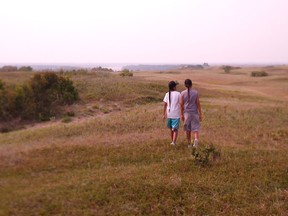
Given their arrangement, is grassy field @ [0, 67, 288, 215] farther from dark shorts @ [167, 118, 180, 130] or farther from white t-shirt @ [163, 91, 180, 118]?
white t-shirt @ [163, 91, 180, 118]

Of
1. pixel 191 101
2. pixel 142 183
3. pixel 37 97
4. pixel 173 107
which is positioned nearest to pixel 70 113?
pixel 37 97

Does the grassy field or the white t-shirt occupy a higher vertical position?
the white t-shirt

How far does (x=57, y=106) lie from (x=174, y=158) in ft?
51.5

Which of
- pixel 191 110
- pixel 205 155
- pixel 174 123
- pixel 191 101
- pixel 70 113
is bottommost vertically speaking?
pixel 70 113

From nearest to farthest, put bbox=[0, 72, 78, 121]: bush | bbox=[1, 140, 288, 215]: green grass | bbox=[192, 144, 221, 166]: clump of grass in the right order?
bbox=[1, 140, 288, 215]: green grass
bbox=[192, 144, 221, 166]: clump of grass
bbox=[0, 72, 78, 121]: bush

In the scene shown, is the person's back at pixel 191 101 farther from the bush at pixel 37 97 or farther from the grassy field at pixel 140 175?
the bush at pixel 37 97

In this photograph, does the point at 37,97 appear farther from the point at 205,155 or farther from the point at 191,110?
the point at 205,155

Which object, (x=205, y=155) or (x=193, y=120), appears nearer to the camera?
(x=205, y=155)

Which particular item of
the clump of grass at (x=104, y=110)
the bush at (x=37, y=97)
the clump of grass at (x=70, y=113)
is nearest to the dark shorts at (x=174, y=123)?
the clump of grass at (x=70, y=113)

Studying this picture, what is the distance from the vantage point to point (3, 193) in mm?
7137

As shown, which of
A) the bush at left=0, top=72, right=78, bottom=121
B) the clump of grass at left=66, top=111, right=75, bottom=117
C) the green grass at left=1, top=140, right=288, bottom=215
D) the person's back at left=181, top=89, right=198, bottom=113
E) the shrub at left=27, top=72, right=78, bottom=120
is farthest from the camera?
the shrub at left=27, top=72, right=78, bottom=120

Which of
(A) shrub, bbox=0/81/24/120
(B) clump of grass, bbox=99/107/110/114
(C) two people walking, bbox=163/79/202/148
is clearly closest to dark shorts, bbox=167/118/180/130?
(C) two people walking, bbox=163/79/202/148

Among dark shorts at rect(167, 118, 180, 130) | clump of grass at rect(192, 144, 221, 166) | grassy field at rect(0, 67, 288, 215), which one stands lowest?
grassy field at rect(0, 67, 288, 215)

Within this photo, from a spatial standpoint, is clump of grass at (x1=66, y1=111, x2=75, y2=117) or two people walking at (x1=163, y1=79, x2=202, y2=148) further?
clump of grass at (x1=66, y1=111, x2=75, y2=117)
